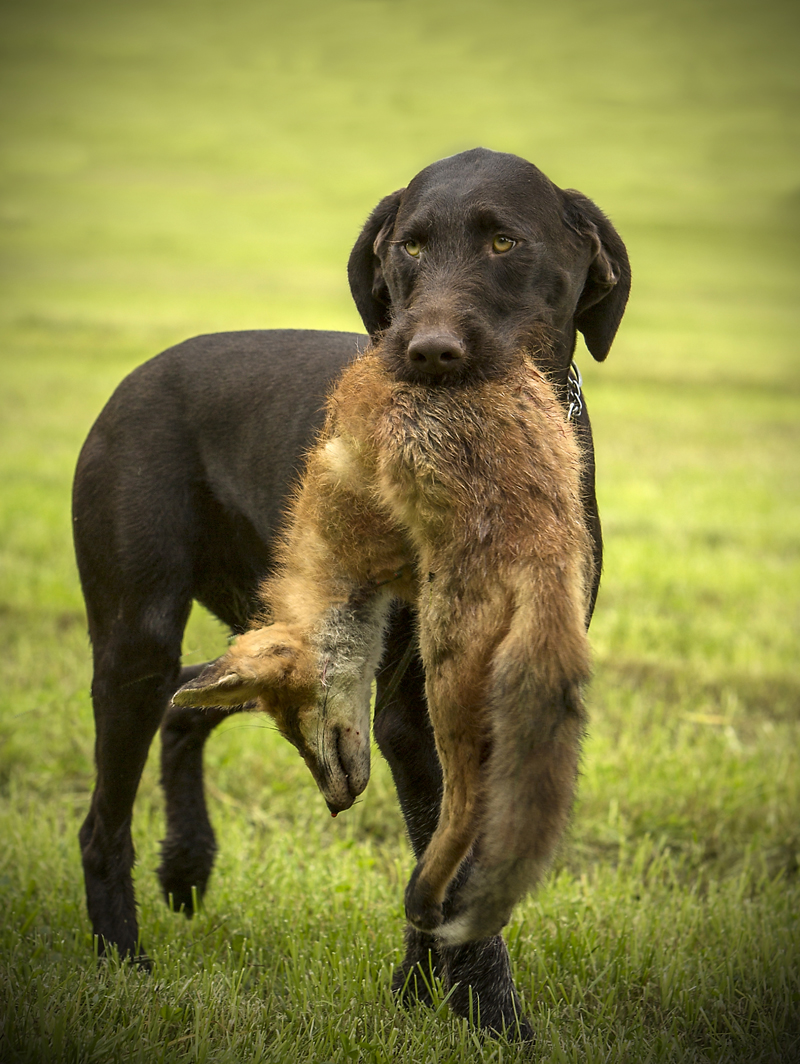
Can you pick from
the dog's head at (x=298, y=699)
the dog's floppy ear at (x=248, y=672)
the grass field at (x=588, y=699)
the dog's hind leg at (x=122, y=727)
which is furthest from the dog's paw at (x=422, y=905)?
the dog's hind leg at (x=122, y=727)

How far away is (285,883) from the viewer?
11.7ft

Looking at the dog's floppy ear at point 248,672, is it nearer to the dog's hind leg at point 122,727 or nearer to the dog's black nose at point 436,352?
the dog's black nose at point 436,352

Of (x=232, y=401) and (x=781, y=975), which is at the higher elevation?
(x=232, y=401)

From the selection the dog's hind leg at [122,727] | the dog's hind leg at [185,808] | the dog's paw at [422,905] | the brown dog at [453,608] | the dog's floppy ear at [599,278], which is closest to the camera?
the brown dog at [453,608]

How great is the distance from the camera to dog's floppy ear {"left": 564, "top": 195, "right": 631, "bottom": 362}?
2.84m

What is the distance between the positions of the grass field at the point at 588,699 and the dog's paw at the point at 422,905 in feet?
2.26

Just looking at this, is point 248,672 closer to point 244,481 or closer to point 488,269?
point 488,269

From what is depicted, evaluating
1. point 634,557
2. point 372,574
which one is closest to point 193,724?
point 372,574

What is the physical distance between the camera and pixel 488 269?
248 centimetres

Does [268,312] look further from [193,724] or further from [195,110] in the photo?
[195,110]

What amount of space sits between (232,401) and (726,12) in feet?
147

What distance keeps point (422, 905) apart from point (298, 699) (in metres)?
0.49

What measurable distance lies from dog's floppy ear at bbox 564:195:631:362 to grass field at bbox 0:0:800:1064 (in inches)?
70.7

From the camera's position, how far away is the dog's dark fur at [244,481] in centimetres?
260
